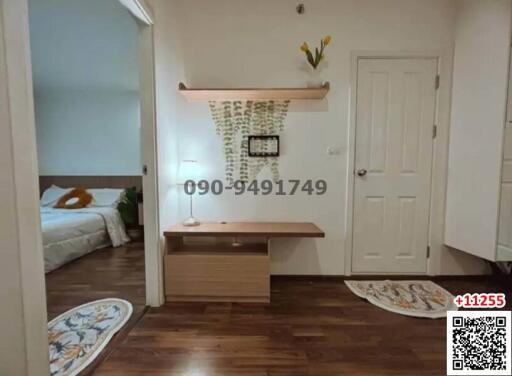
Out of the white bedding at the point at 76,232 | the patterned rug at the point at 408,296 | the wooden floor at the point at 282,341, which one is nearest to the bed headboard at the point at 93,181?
the white bedding at the point at 76,232

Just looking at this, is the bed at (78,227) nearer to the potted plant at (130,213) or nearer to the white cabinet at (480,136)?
the potted plant at (130,213)

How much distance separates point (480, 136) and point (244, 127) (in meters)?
2.04

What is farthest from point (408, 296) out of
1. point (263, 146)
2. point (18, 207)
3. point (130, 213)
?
point (130, 213)

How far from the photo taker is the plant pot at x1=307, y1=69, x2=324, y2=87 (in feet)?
8.50

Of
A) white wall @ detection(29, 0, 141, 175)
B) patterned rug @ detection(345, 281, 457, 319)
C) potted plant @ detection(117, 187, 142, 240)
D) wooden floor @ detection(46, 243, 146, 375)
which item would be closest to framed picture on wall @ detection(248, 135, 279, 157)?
patterned rug @ detection(345, 281, 457, 319)

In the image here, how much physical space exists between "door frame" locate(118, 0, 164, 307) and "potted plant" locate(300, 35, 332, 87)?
52.3 inches

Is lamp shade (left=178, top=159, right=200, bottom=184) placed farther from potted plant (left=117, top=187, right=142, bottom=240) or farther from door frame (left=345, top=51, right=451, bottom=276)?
potted plant (left=117, top=187, right=142, bottom=240)

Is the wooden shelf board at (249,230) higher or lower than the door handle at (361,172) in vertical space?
lower

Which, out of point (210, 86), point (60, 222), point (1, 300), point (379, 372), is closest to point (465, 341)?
point (379, 372)

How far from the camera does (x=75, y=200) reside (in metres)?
3.95

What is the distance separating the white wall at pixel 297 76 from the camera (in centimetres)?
257

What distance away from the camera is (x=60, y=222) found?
10.5 ft

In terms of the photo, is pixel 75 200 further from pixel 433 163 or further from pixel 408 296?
pixel 433 163

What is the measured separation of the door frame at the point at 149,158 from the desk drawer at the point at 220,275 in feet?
0.34
